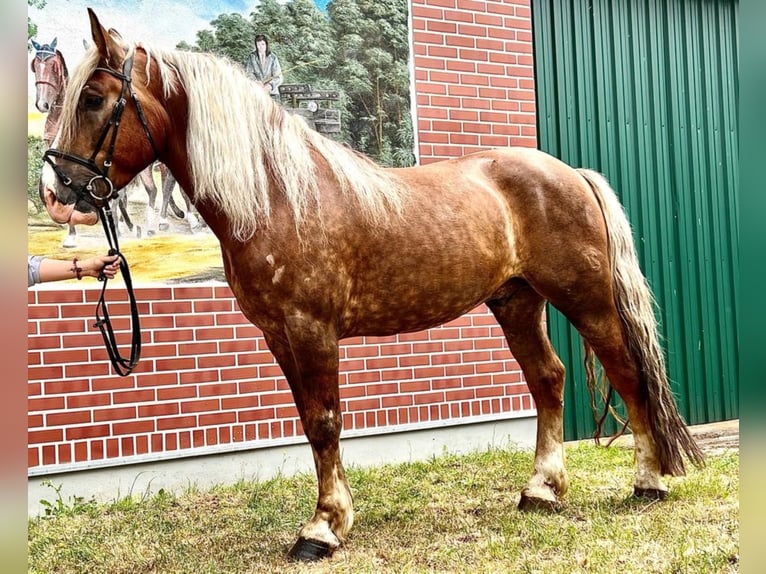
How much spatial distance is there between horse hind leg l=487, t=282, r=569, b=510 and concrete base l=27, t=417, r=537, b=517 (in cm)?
125

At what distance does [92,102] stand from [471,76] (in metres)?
3.04

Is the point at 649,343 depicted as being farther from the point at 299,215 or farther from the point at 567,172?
the point at 299,215

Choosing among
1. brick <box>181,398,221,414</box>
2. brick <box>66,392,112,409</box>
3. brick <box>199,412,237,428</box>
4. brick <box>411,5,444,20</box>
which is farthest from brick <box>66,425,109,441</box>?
brick <box>411,5,444,20</box>

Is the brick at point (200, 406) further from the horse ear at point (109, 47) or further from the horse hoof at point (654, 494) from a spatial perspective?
the horse hoof at point (654, 494)

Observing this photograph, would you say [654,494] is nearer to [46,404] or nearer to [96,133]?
[96,133]

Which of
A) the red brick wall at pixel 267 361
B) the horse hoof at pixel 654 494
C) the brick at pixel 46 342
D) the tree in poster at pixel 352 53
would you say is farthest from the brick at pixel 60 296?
the horse hoof at pixel 654 494

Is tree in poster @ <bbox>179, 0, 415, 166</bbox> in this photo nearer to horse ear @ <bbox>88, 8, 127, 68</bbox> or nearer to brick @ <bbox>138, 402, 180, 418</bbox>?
horse ear @ <bbox>88, 8, 127, 68</bbox>

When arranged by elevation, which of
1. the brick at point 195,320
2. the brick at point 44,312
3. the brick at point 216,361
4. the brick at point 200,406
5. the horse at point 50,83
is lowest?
the brick at point 200,406

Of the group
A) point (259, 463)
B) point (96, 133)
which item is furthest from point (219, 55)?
point (259, 463)

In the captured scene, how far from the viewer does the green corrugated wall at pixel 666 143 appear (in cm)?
524

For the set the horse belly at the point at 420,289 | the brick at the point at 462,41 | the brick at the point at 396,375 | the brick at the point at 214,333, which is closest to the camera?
the horse belly at the point at 420,289

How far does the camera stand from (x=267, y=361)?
4301 millimetres

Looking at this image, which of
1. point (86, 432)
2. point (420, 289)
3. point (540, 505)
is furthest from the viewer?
point (86, 432)
